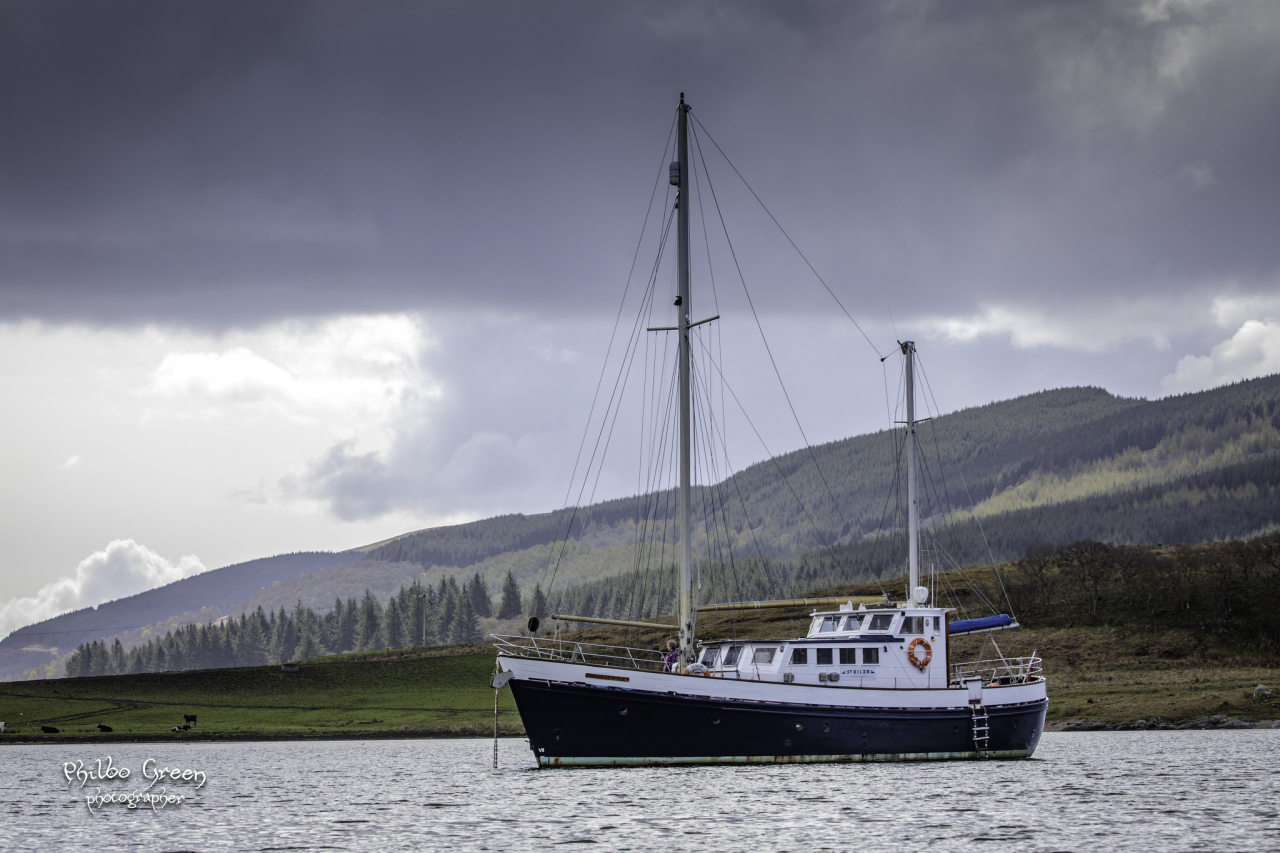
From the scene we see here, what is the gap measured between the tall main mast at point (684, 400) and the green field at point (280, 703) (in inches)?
1918

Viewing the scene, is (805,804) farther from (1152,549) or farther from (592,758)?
(1152,549)

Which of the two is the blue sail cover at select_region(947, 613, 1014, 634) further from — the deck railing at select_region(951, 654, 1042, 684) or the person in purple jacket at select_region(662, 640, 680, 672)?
the person in purple jacket at select_region(662, 640, 680, 672)

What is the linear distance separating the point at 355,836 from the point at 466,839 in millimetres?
3076

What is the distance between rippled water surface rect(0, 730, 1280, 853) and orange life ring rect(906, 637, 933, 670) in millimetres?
4124

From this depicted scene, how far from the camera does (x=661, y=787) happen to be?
3912 centimetres

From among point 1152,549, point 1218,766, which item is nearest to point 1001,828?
point 1218,766

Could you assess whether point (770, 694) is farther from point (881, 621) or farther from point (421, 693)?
point (421, 693)

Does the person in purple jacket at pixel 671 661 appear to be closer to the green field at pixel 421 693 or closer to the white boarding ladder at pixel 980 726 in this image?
the white boarding ladder at pixel 980 726

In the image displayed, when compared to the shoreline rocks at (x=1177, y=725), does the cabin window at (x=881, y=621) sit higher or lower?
higher

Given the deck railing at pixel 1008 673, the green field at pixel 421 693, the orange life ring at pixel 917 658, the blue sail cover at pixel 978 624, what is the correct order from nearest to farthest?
the orange life ring at pixel 917 658 → the blue sail cover at pixel 978 624 → the deck railing at pixel 1008 673 → the green field at pixel 421 693

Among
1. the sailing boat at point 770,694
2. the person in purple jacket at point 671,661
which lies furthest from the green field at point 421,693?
the person in purple jacket at point 671,661

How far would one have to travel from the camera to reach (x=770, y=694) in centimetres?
4397

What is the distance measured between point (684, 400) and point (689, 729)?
42.6 feet

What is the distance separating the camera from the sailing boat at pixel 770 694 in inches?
1678
